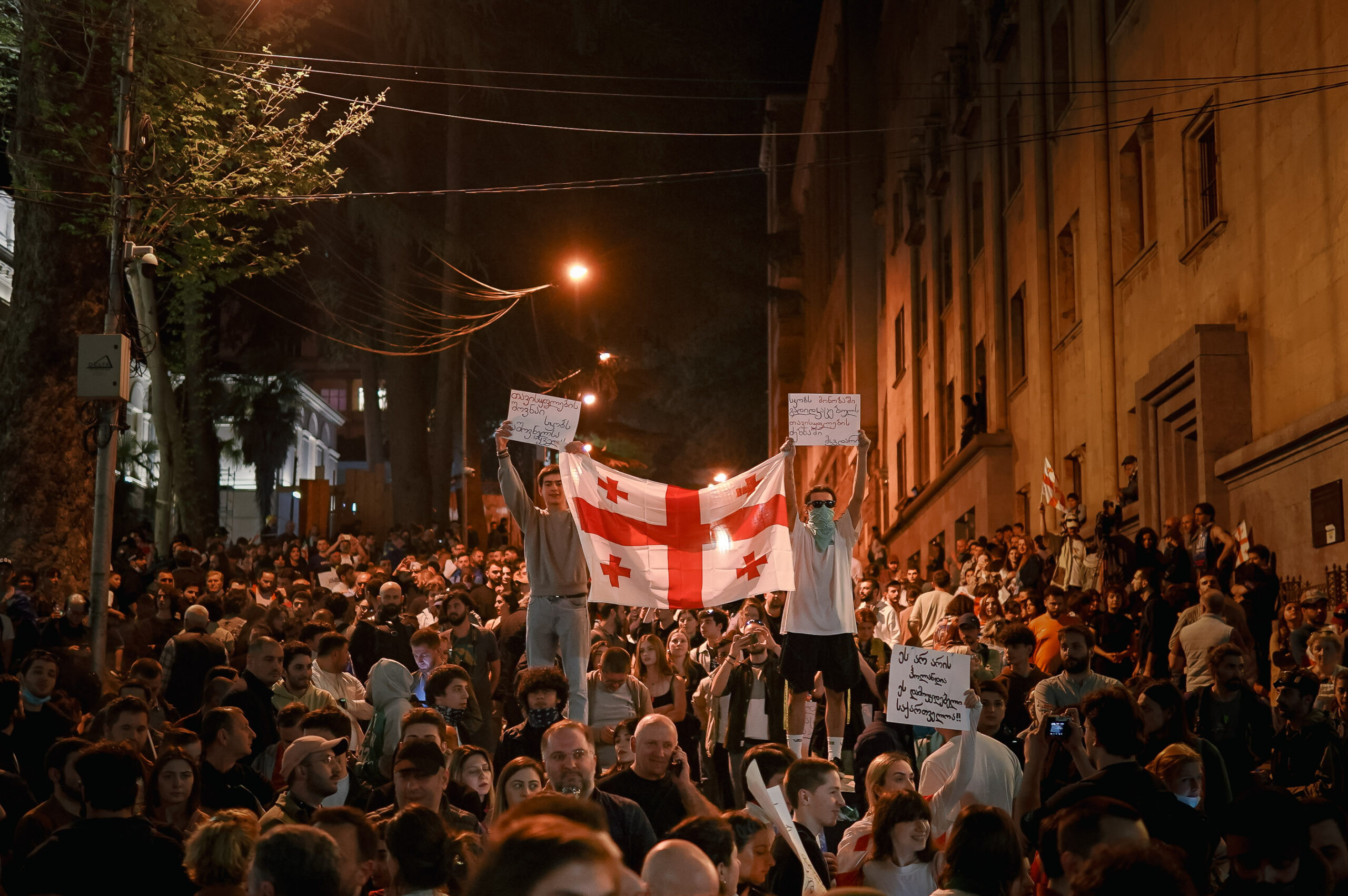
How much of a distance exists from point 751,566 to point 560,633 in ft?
6.06

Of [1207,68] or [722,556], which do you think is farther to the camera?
[1207,68]

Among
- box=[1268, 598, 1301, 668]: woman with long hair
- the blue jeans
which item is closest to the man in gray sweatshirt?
the blue jeans

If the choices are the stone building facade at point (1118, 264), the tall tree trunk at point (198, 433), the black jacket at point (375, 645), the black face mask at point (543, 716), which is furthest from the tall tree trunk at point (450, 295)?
the black face mask at point (543, 716)

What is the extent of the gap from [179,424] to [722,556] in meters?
22.7

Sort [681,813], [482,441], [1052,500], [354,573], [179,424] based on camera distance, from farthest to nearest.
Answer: [482,441] < [179,424] < [1052,500] < [354,573] < [681,813]

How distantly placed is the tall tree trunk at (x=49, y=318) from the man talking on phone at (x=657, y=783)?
49.2 feet

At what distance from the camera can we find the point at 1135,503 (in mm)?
22281

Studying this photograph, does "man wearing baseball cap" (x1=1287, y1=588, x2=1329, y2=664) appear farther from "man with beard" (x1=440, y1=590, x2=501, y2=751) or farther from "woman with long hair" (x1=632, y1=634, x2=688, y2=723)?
"man with beard" (x1=440, y1=590, x2=501, y2=751)

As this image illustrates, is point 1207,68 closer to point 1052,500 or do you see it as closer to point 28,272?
point 1052,500

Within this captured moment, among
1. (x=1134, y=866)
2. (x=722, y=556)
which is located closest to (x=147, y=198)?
(x=722, y=556)

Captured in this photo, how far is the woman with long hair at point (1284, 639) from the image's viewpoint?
13.6 m

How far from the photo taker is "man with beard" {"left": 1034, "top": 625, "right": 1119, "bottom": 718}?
989cm

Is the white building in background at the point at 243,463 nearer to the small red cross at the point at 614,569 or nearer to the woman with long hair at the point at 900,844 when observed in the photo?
the small red cross at the point at 614,569

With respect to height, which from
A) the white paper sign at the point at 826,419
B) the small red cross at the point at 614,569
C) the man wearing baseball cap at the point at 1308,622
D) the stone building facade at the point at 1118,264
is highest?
the stone building facade at the point at 1118,264
